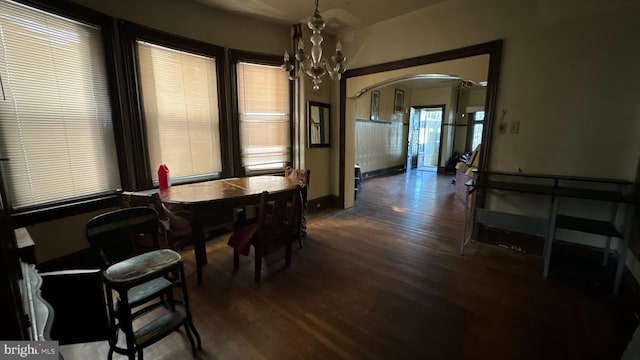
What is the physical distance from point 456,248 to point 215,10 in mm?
4086

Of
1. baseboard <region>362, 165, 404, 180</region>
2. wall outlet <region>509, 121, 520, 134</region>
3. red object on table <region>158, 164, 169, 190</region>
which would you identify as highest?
wall outlet <region>509, 121, 520, 134</region>

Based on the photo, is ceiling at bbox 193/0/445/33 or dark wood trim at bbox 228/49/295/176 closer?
ceiling at bbox 193/0/445/33

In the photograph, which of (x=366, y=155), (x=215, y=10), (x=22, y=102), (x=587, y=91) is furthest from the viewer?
(x=366, y=155)

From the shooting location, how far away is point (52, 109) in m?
2.23

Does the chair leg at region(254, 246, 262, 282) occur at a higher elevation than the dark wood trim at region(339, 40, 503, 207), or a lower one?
lower

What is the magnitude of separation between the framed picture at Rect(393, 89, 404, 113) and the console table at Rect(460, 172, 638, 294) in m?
5.56

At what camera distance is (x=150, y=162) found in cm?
293

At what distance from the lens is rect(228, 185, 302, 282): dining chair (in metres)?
2.36

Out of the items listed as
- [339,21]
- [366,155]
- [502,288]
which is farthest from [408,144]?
[502,288]

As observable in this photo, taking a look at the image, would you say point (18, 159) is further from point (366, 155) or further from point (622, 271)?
point (366, 155)

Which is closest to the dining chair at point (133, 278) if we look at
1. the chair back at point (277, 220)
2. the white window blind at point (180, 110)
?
the chair back at point (277, 220)

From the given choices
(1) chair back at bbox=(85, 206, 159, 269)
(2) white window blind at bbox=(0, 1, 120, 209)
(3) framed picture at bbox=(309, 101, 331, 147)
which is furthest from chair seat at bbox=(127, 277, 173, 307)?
(3) framed picture at bbox=(309, 101, 331, 147)

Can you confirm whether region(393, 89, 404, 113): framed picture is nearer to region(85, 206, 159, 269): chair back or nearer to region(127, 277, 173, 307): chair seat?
region(85, 206, 159, 269): chair back

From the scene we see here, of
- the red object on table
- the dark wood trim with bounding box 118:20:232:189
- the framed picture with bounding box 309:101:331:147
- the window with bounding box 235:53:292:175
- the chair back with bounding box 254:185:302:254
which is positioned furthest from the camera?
the framed picture with bounding box 309:101:331:147
